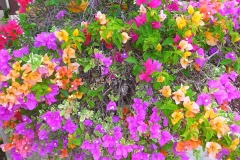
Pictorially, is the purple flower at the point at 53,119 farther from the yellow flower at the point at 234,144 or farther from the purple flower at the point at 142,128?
the yellow flower at the point at 234,144

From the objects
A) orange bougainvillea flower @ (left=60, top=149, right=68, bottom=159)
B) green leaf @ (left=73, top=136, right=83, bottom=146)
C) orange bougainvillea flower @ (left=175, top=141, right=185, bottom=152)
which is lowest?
orange bougainvillea flower @ (left=60, top=149, right=68, bottom=159)

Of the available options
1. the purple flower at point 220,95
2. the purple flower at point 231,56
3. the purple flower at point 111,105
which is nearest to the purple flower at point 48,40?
the purple flower at point 111,105

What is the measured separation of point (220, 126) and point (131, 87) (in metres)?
0.44

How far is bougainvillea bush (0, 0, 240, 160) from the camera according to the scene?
3.72 feet

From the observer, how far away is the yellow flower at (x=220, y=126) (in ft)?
3.52

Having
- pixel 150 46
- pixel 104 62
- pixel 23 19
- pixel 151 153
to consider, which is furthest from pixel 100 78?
pixel 23 19

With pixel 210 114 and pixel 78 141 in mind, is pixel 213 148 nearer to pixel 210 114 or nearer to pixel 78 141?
pixel 210 114

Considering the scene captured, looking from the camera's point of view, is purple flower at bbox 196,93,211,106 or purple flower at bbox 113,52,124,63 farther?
purple flower at bbox 113,52,124,63

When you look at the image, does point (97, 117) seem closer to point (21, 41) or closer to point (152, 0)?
point (152, 0)

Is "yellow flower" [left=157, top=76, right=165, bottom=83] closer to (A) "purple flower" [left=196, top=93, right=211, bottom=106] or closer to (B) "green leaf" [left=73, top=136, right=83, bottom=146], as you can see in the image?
(A) "purple flower" [left=196, top=93, right=211, bottom=106]

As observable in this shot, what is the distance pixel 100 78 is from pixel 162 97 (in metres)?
0.27

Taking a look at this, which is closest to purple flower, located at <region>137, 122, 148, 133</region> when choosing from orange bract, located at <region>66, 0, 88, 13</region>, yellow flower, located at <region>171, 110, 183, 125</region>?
yellow flower, located at <region>171, 110, 183, 125</region>

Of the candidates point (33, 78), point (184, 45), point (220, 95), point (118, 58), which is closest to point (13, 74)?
point (33, 78)

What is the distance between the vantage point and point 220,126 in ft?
3.53
